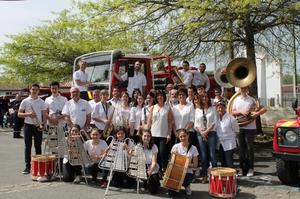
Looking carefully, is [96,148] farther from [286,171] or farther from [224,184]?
[286,171]

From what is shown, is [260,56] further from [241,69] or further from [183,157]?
[183,157]

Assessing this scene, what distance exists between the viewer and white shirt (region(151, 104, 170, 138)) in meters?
7.02

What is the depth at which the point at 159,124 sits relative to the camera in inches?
277

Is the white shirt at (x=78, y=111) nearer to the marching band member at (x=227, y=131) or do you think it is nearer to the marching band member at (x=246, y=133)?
the marching band member at (x=227, y=131)

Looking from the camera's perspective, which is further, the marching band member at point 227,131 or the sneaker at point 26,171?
the sneaker at point 26,171

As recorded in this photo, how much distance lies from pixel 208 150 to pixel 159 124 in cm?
113

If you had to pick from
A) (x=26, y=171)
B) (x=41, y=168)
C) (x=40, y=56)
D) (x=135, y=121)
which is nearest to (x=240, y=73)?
(x=135, y=121)

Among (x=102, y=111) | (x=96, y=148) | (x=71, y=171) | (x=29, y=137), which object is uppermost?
(x=102, y=111)

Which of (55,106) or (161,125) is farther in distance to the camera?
(55,106)

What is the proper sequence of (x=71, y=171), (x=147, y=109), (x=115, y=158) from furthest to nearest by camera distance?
(x=147, y=109), (x=71, y=171), (x=115, y=158)

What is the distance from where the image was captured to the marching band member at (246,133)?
7473mm

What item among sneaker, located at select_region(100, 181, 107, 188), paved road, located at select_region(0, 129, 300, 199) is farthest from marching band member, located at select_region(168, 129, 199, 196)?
sneaker, located at select_region(100, 181, 107, 188)

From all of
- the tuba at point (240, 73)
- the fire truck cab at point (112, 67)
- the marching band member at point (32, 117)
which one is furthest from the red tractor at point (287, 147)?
the marching band member at point (32, 117)

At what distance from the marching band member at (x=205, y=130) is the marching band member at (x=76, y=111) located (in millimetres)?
Result: 2184
